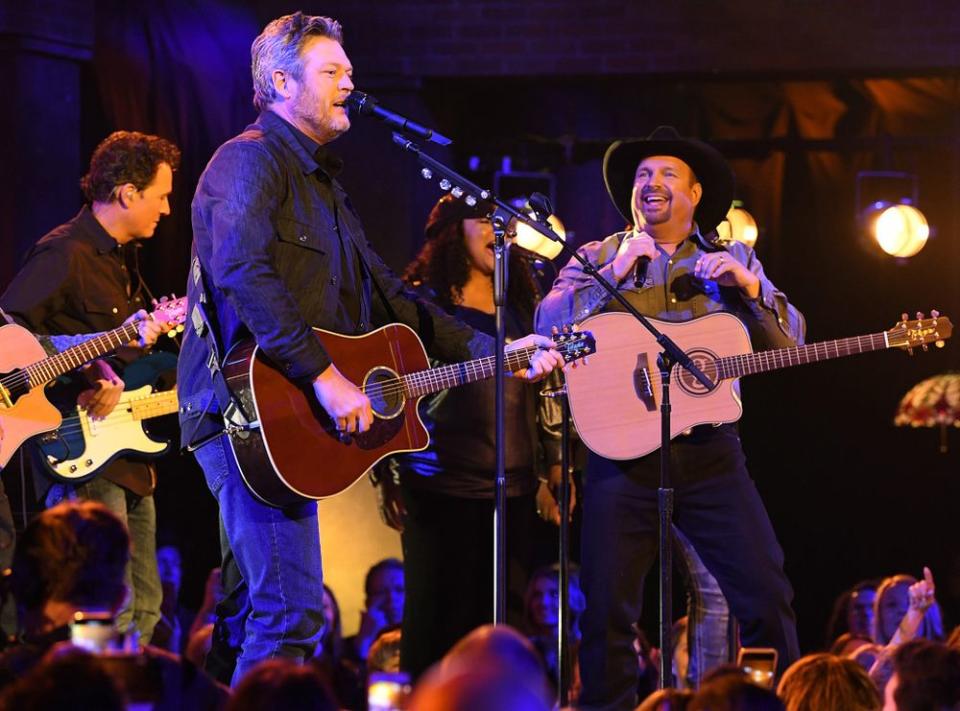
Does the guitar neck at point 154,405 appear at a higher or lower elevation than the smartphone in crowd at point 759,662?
higher

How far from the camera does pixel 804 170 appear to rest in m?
10.3

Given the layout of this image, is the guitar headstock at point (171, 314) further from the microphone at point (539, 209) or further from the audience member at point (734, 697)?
the audience member at point (734, 697)

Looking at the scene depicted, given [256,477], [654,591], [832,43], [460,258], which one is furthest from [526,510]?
[832,43]

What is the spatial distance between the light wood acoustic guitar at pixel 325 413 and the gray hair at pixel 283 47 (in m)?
0.89

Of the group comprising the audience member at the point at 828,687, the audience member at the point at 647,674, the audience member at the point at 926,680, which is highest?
the audience member at the point at 926,680

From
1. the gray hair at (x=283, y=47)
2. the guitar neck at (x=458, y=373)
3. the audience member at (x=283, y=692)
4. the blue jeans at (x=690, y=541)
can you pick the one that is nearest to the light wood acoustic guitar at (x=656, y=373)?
the blue jeans at (x=690, y=541)


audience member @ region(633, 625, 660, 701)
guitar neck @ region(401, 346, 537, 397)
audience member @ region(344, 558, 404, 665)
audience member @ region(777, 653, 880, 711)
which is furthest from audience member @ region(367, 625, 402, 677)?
audience member @ region(777, 653, 880, 711)

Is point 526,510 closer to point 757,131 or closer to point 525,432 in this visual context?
point 525,432

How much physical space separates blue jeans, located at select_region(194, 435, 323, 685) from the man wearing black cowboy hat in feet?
4.98

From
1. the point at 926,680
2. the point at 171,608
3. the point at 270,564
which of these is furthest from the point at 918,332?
the point at 171,608

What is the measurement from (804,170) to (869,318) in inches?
46.2

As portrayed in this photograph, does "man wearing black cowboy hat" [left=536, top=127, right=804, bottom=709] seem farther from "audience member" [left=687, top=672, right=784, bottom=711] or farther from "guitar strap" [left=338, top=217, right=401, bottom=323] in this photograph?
"audience member" [left=687, top=672, right=784, bottom=711]

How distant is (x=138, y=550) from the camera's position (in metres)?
6.67

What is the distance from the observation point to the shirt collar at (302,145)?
4898mm
